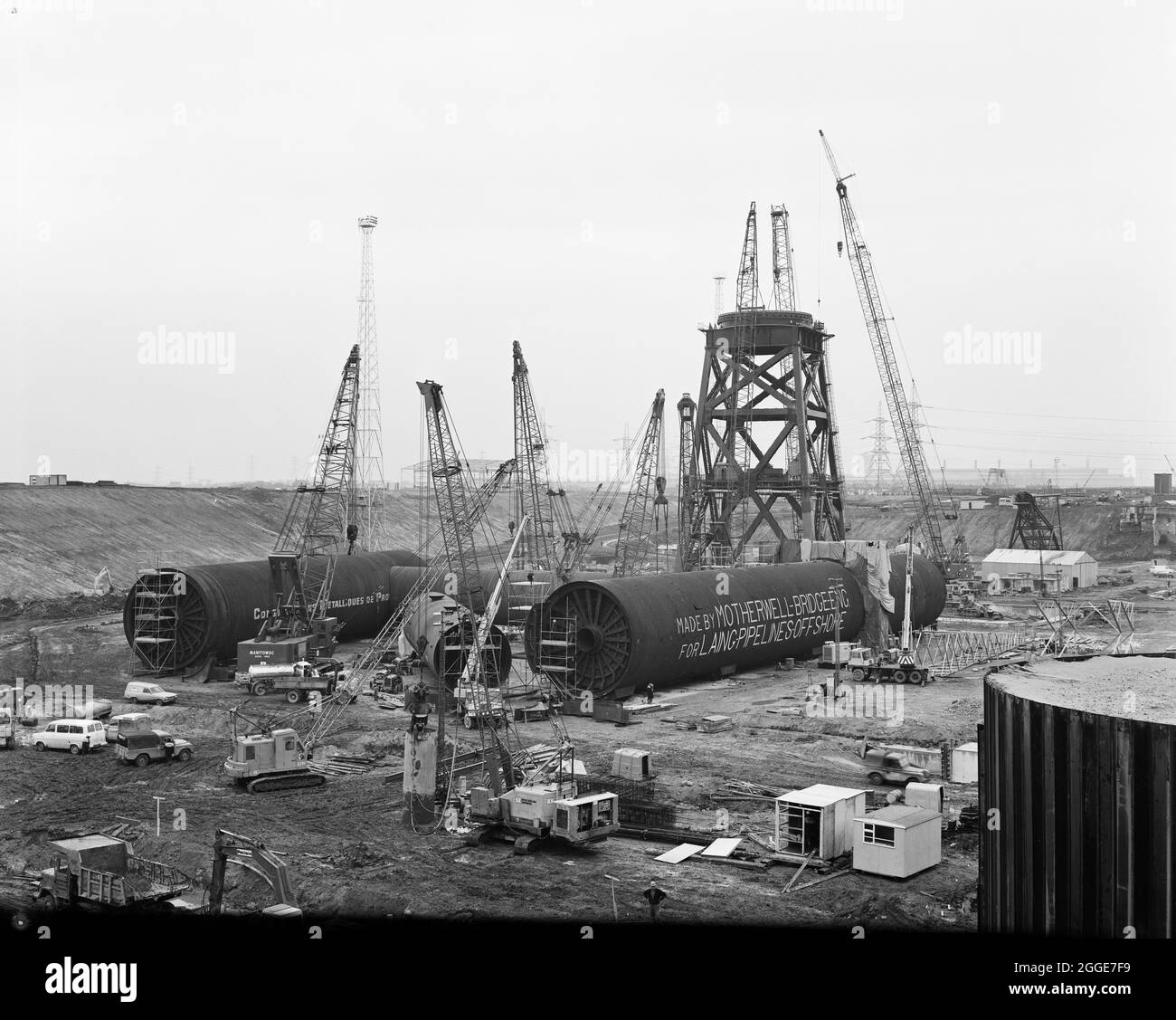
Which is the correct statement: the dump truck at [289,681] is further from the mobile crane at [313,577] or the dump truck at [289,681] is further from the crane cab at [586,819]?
the crane cab at [586,819]

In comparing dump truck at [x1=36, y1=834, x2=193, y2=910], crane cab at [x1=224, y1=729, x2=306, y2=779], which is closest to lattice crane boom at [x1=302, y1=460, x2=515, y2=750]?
crane cab at [x1=224, y1=729, x2=306, y2=779]

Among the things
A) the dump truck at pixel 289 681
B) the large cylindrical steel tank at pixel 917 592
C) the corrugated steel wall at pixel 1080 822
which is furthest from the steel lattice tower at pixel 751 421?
the corrugated steel wall at pixel 1080 822

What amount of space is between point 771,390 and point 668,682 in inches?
1393

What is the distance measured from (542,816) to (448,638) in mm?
20696

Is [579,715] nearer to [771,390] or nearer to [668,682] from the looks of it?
[668,682]

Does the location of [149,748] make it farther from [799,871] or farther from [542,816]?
[799,871]

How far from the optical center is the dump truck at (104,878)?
969 inches

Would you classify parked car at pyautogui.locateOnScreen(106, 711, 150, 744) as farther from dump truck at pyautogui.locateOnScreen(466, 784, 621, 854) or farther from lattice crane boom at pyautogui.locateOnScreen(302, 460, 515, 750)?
dump truck at pyautogui.locateOnScreen(466, 784, 621, 854)

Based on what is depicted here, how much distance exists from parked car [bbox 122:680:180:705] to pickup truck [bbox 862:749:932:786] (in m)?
28.1

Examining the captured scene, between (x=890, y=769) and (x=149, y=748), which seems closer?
(x=890, y=769)

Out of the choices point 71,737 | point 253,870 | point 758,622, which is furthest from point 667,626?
point 253,870

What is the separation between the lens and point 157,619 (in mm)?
56062
